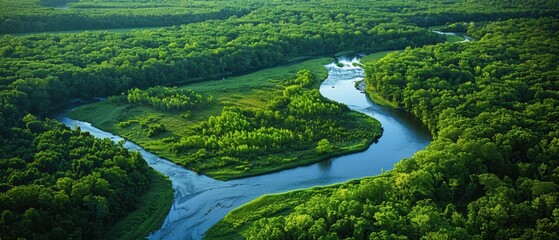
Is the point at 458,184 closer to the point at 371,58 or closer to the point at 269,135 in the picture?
the point at 269,135

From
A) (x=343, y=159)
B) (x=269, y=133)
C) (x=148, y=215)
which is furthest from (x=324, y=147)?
(x=148, y=215)

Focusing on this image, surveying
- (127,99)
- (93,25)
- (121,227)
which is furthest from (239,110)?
(93,25)

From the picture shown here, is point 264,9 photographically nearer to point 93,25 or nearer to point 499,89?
point 93,25

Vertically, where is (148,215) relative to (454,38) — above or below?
below

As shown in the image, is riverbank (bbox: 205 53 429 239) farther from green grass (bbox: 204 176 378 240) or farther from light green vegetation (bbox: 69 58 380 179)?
light green vegetation (bbox: 69 58 380 179)

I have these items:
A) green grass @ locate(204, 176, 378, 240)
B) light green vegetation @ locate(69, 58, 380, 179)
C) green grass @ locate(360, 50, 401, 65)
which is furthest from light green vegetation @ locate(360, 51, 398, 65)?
green grass @ locate(204, 176, 378, 240)

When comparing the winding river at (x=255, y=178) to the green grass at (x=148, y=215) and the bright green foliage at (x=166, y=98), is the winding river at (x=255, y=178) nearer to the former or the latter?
the green grass at (x=148, y=215)
